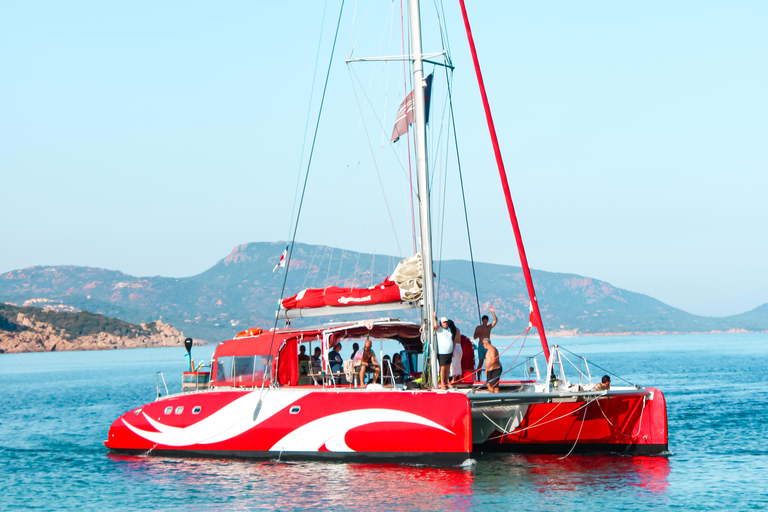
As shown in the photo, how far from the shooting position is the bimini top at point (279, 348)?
16.6 m

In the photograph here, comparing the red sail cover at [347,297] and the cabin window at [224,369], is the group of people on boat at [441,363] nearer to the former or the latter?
the red sail cover at [347,297]

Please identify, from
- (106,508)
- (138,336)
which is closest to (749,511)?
(106,508)

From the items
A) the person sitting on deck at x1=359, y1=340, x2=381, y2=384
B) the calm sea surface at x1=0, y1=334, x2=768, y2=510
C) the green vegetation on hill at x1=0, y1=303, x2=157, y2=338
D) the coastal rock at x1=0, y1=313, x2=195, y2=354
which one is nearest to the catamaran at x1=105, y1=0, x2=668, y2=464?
the person sitting on deck at x1=359, y1=340, x2=381, y2=384

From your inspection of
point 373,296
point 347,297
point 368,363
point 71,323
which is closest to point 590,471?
point 368,363

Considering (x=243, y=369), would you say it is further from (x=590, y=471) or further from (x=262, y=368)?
(x=590, y=471)

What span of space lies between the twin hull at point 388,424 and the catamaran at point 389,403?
0.07ft

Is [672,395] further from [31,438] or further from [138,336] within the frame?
[138,336]

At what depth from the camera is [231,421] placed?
1648cm

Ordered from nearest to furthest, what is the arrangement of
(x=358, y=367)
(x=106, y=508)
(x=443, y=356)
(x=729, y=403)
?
(x=106, y=508), (x=443, y=356), (x=358, y=367), (x=729, y=403)

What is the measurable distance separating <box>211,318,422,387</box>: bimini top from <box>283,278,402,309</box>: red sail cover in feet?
1.53

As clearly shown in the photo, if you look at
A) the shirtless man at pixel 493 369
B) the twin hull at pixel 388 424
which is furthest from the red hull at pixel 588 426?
the shirtless man at pixel 493 369

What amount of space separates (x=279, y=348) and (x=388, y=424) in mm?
3574

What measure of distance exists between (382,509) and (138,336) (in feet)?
639

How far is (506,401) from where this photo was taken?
14188 mm
